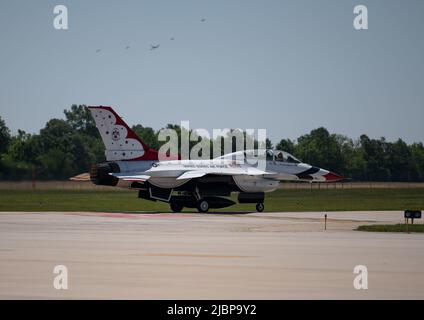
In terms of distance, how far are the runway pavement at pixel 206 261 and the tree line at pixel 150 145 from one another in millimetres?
65903

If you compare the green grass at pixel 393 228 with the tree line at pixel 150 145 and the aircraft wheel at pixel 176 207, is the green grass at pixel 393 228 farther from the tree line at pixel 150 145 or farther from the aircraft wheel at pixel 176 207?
the tree line at pixel 150 145

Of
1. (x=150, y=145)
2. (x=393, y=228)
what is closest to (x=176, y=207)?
(x=393, y=228)

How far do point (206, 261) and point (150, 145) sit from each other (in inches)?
4638

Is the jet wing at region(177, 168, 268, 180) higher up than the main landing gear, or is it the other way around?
the jet wing at region(177, 168, 268, 180)

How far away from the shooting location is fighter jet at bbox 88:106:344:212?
46.1m

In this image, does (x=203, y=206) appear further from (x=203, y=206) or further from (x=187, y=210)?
(x=187, y=210)

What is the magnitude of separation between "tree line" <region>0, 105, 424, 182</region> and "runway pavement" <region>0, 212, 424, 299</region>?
65903 mm

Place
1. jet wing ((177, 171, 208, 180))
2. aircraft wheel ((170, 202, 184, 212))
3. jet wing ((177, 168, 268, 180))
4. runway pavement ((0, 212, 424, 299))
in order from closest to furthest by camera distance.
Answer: runway pavement ((0, 212, 424, 299)) → jet wing ((177, 171, 208, 180)) → jet wing ((177, 168, 268, 180)) → aircraft wheel ((170, 202, 184, 212))

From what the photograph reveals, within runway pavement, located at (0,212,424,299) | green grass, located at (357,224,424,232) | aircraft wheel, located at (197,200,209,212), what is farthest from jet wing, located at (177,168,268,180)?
green grass, located at (357,224,424,232)

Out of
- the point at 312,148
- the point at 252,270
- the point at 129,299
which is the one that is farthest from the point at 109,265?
the point at 312,148

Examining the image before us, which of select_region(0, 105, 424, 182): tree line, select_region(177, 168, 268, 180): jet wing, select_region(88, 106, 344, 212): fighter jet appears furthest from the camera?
select_region(0, 105, 424, 182): tree line

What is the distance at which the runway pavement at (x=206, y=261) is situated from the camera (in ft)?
51.4

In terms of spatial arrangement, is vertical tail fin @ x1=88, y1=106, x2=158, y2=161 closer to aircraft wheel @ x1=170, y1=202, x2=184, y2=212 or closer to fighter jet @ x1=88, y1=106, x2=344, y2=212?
fighter jet @ x1=88, y1=106, x2=344, y2=212
